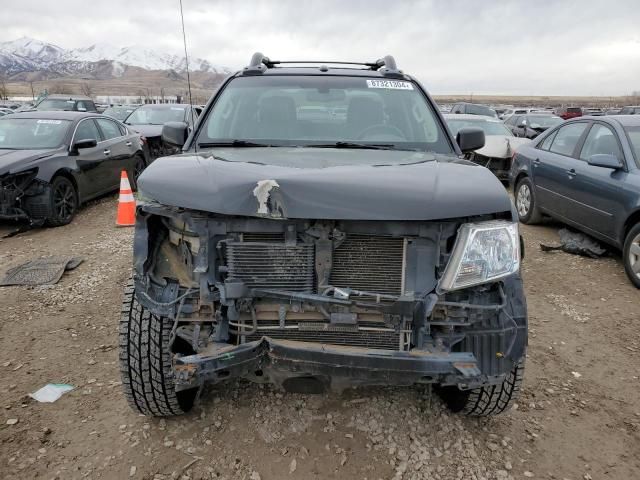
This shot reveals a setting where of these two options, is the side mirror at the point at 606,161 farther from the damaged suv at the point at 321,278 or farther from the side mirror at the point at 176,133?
the side mirror at the point at 176,133

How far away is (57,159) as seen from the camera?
22.7ft

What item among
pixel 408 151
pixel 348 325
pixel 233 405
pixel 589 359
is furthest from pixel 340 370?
pixel 589 359

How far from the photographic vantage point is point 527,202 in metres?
7.38

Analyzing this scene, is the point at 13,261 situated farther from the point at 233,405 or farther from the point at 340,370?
the point at 340,370

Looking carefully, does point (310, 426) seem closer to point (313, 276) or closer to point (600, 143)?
point (313, 276)

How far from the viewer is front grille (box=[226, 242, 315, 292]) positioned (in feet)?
7.39

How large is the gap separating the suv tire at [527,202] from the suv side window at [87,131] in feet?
21.9

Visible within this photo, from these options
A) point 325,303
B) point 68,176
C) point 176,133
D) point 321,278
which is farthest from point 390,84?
point 68,176

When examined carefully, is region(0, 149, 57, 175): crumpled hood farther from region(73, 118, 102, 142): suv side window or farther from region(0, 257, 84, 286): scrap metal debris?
region(0, 257, 84, 286): scrap metal debris

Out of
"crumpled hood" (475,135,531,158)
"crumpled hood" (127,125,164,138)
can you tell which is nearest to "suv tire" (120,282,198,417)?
"crumpled hood" (475,135,531,158)

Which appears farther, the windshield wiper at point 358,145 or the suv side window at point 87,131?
the suv side window at point 87,131

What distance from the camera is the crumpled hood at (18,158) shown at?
20.6 feet

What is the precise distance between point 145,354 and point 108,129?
7315 millimetres

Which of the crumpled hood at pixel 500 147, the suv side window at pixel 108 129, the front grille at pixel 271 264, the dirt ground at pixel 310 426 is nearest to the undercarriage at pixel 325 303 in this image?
the front grille at pixel 271 264
